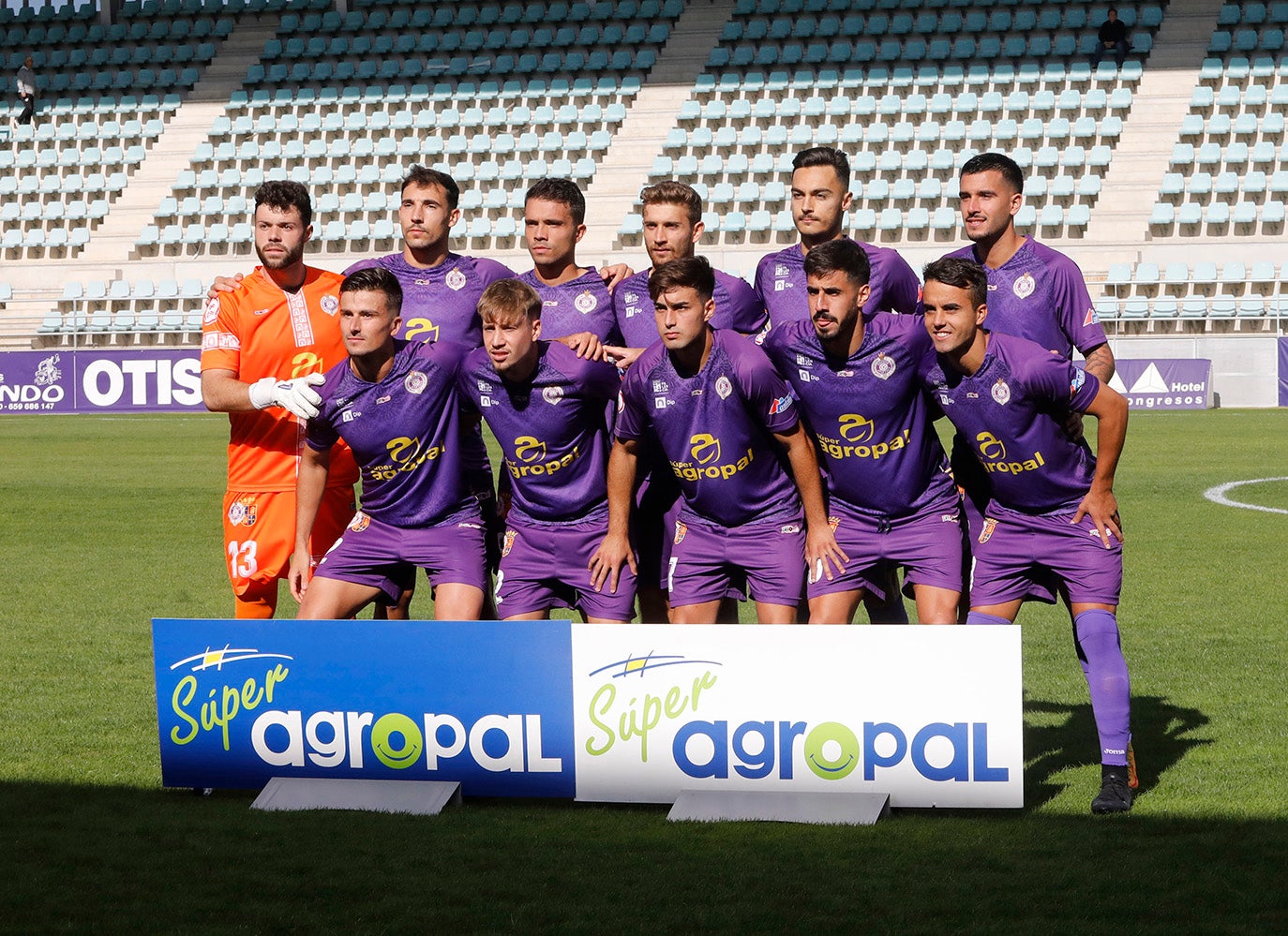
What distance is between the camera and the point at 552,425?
16.8ft

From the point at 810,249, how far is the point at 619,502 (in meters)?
1.13

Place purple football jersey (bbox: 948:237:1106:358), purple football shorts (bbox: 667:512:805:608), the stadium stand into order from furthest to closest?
the stadium stand, purple football jersey (bbox: 948:237:1106:358), purple football shorts (bbox: 667:512:805:608)

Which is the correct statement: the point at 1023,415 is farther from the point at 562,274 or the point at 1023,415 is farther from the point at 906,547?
the point at 562,274

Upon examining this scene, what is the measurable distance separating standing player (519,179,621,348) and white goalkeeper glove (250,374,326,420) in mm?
891

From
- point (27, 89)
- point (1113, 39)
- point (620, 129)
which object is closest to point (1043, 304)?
point (1113, 39)

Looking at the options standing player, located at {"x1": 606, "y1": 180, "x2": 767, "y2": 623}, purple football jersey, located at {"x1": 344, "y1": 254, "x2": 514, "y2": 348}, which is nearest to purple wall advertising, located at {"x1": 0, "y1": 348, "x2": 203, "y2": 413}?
purple football jersey, located at {"x1": 344, "y1": 254, "x2": 514, "y2": 348}

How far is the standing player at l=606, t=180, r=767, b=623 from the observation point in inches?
212

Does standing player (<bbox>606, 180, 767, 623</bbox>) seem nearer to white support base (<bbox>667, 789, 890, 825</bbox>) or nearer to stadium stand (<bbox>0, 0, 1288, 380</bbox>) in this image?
white support base (<bbox>667, 789, 890, 825</bbox>)

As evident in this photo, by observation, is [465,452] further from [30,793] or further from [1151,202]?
[1151,202]

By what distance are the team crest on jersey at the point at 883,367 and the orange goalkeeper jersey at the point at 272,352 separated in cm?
201

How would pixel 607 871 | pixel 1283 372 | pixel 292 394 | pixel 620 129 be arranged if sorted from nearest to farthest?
pixel 607 871, pixel 292 394, pixel 1283 372, pixel 620 129

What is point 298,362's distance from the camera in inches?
224

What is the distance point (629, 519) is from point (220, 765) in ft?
5.02

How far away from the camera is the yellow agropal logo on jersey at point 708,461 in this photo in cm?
496
